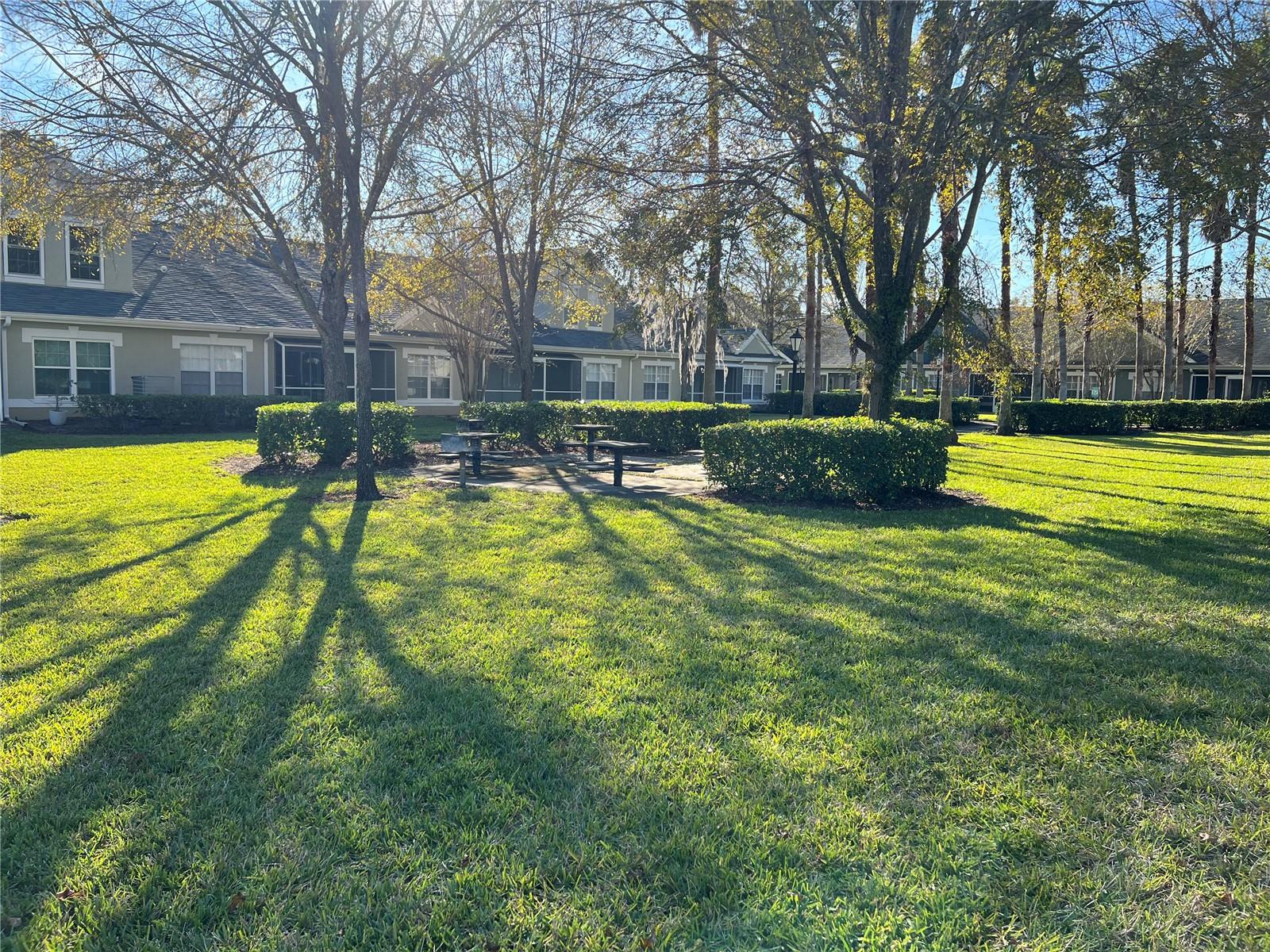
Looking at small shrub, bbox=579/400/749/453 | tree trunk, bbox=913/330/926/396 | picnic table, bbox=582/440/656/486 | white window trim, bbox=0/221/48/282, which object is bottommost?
picnic table, bbox=582/440/656/486

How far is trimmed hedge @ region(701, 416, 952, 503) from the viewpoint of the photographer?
9.38m

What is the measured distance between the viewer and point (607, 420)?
57.6 ft

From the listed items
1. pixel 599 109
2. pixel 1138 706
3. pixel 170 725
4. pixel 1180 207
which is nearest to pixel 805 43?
pixel 599 109

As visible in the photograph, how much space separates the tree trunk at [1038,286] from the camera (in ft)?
31.1

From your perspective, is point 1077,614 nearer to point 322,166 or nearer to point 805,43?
point 805,43

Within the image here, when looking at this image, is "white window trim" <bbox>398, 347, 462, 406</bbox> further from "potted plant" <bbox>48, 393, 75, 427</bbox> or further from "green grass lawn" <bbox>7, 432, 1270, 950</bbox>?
"green grass lawn" <bbox>7, 432, 1270, 950</bbox>

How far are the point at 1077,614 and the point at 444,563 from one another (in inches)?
185

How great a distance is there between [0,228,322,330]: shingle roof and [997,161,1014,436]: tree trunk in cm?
1582

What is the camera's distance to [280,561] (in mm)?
6453

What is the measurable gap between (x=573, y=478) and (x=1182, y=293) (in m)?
15.7

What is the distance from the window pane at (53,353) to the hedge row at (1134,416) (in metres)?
27.5

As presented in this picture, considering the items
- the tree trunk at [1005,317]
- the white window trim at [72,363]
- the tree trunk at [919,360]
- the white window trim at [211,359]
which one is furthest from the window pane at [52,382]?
the tree trunk at [1005,317]

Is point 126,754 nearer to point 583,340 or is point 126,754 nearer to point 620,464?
point 620,464

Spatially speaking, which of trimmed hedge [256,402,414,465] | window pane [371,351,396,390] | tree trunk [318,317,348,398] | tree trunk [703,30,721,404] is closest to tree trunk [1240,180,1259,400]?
tree trunk [703,30,721,404]
